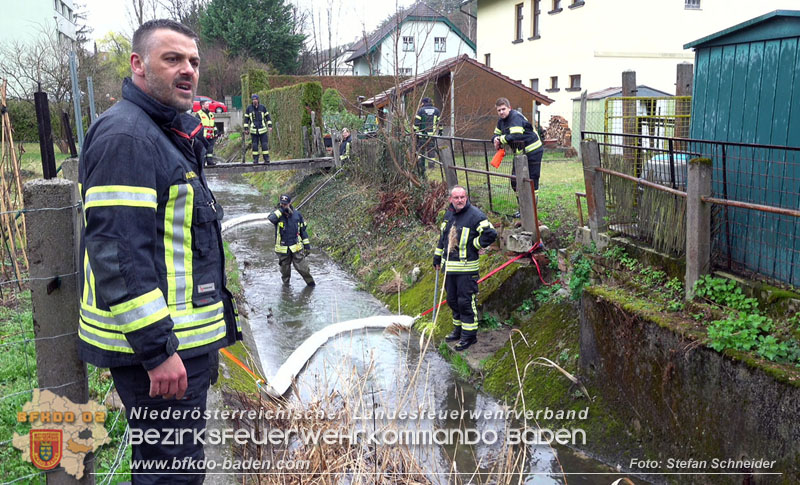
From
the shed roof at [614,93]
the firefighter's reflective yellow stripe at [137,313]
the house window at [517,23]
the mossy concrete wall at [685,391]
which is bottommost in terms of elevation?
the mossy concrete wall at [685,391]

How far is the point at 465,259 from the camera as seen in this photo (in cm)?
771

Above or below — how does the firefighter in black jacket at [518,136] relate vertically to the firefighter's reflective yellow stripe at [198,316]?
above

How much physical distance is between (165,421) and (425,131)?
12083 millimetres

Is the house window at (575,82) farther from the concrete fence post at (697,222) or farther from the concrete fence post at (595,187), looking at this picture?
the concrete fence post at (697,222)

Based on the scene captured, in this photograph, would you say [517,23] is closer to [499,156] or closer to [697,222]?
[499,156]

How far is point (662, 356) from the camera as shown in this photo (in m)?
5.18

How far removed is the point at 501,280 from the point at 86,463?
6.07 meters

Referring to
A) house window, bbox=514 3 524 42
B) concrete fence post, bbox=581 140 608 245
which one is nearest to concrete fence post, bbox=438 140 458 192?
concrete fence post, bbox=581 140 608 245

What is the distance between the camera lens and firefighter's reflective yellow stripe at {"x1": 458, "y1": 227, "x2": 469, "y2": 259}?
7.62 metres

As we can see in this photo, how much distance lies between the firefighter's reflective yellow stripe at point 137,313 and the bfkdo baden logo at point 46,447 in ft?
2.91

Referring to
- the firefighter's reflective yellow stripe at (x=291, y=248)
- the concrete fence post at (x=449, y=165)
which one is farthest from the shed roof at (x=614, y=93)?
the firefighter's reflective yellow stripe at (x=291, y=248)

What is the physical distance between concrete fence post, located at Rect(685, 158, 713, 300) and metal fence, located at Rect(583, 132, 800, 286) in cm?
11

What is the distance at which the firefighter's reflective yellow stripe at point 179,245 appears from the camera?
2.41 meters

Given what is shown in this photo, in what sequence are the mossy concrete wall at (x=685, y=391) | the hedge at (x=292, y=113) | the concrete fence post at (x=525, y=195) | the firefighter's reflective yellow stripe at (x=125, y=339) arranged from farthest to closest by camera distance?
the hedge at (x=292, y=113), the concrete fence post at (x=525, y=195), the mossy concrete wall at (x=685, y=391), the firefighter's reflective yellow stripe at (x=125, y=339)
